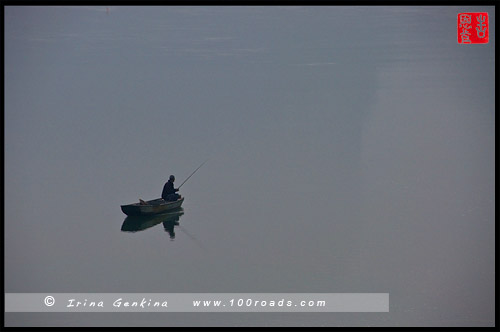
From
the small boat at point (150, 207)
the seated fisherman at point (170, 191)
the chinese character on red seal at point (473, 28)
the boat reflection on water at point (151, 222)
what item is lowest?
the boat reflection on water at point (151, 222)

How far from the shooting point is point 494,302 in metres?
6.39

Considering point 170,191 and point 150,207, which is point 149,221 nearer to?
point 150,207

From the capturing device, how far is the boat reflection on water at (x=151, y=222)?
23.5 ft

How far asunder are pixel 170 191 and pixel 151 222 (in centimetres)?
28

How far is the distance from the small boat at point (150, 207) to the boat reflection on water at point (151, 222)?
34mm

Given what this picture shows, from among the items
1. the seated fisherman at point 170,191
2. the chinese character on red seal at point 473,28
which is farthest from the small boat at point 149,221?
the chinese character on red seal at point 473,28

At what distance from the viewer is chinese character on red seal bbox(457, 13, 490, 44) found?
6430 mm

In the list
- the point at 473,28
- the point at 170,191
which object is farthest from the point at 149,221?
the point at 473,28

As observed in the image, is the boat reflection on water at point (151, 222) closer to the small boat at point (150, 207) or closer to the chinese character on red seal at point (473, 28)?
the small boat at point (150, 207)

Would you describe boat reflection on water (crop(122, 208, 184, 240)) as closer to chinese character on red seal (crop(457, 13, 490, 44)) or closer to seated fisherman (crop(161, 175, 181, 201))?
seated fisherman (crop(161, 175, 181, 201))

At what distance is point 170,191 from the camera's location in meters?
7.38

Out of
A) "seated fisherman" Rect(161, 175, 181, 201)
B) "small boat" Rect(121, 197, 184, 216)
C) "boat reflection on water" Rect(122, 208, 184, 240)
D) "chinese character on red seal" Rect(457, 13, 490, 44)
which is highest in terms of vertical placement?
"chinese character on red seal" Rect(457, 13, 490, 44)

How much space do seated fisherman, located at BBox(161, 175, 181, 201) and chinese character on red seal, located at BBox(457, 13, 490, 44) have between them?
7.60ft

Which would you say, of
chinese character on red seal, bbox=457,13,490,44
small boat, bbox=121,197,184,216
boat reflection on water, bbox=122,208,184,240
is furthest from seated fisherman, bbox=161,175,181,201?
chinese character on red seal, bbox=457,13,490,44
